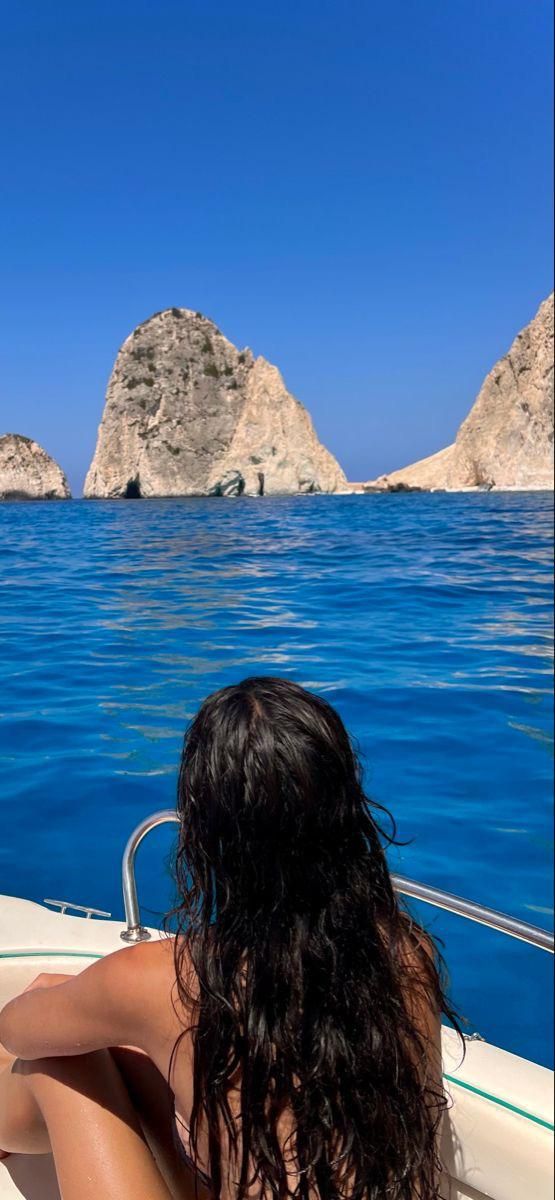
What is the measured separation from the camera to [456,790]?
423cm

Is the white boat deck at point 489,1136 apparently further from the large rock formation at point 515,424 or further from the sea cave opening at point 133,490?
the sea cave opening at point 133,490

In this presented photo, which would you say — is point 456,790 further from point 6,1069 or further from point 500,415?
point 500,415

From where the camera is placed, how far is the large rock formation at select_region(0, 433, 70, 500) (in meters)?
50.7

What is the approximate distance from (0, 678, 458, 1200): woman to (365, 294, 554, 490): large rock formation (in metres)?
46.7

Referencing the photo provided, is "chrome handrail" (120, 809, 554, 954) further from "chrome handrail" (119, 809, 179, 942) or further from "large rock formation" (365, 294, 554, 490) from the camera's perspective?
"large rock formation" (365, 294, 554, 490)

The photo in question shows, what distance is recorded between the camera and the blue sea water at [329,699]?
3.49 meters

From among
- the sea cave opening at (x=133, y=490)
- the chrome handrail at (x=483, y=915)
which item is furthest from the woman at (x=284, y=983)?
the sea cave opening at (x=133, y=490)

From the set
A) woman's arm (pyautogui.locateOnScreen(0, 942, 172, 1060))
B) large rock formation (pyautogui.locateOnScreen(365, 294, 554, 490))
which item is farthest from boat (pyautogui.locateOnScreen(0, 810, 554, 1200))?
large rock formation (pyautogui.locateOnScreen(365, 294, 554, 490))

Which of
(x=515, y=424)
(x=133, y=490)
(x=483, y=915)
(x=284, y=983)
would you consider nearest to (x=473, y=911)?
(x=483, y=915)

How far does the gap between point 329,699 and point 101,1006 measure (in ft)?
13.2

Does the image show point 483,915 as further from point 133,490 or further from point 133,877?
point 133,490

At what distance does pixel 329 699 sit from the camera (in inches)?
201

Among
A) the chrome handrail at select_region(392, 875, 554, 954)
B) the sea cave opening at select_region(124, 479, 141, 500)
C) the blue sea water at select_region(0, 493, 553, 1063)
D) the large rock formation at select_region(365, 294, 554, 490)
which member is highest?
the large rock formation at select_region(365, 294, 554, 490)

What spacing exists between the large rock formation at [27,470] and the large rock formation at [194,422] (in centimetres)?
396
